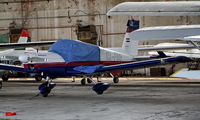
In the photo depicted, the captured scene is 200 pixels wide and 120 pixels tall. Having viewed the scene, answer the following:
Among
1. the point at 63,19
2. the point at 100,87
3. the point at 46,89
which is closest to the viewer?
the point at 100,87

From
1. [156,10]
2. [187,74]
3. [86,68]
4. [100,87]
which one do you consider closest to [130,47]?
[86,68]

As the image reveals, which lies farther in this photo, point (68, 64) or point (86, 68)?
point (86, 68)

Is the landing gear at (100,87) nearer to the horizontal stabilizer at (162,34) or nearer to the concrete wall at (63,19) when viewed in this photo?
the horizontal stabilizer at (162,34)

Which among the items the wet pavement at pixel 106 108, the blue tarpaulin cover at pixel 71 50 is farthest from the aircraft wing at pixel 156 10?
the blue tarpaulin cover at pixel 71 50

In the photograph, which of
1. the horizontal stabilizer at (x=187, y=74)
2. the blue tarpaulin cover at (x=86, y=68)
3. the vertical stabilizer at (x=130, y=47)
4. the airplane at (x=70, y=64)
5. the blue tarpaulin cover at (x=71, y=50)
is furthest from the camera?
the vertical stabilizer at (x=130, y=47)

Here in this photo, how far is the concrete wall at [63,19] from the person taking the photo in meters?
37.7

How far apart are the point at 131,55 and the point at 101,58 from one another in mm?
6116

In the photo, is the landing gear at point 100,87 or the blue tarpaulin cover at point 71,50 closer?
the landing gear at point 100,87

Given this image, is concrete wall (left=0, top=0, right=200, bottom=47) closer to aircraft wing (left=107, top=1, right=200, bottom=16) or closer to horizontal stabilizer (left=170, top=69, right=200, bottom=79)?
aircraft wing (left=107, top=1, right=200, bottom=16)

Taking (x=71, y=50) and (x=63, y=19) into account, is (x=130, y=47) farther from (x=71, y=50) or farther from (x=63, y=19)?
(x=63, y=19)

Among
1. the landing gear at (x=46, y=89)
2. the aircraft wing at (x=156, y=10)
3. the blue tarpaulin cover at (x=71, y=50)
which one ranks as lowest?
the landing gear at (x=46, y=89)

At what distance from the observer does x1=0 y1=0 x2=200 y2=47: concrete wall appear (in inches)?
1485

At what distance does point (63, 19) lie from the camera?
129 feet

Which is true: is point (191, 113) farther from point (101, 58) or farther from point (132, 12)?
point (101, 58)
